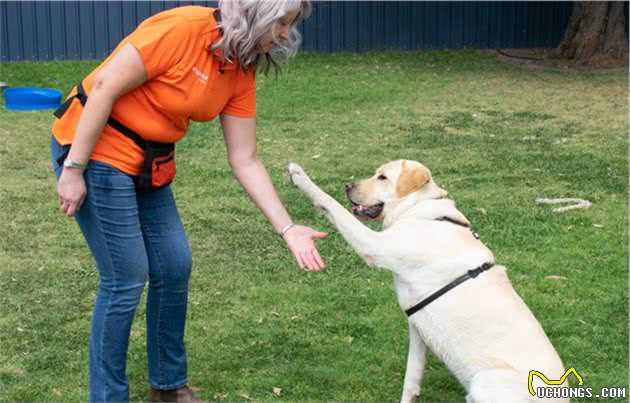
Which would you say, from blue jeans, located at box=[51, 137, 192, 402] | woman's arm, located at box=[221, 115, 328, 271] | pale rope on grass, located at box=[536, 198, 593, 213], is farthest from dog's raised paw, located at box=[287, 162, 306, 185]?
pale rope on grass, located at box=[536, 198, 593, 213]

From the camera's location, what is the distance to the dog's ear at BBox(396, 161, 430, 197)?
4586mm

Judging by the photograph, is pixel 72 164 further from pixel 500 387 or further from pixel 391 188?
pixel 500 387

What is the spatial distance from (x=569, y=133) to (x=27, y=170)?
215 inches

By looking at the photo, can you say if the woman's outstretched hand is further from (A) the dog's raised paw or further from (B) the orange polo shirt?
(B) the orange polo shirt

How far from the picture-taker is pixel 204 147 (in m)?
9.96

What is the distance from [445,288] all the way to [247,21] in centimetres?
140

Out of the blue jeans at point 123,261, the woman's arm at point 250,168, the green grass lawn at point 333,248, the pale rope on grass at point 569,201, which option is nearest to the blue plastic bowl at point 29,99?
the green grass lawn at point 333,248

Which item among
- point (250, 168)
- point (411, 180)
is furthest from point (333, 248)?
point (250, 168)

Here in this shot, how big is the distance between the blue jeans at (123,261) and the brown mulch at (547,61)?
468 inches

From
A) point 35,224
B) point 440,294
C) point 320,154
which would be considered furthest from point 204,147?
point 440,294

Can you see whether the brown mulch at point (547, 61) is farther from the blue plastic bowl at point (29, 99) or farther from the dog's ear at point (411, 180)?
the dog's ear at point (411, 180)

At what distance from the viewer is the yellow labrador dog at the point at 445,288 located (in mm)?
4039

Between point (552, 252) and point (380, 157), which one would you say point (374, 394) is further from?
point (380, 157)

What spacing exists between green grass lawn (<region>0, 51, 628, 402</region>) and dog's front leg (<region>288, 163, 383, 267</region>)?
0.81 metres
